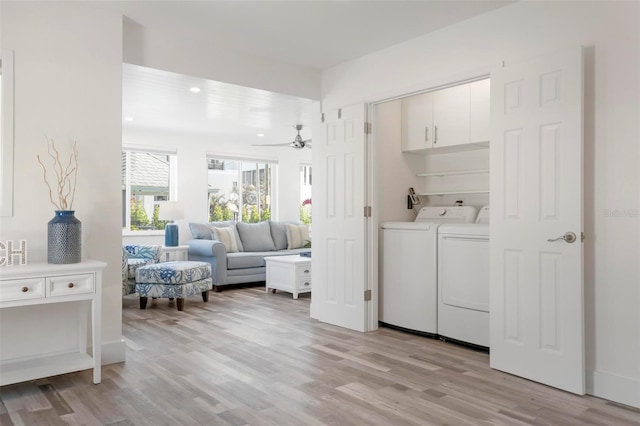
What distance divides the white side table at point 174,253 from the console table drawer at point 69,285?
12.8ft

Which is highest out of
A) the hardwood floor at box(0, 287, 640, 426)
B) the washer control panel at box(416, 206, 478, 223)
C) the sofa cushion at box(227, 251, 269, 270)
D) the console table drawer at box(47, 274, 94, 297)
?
the washer control panel at box(416, 206, 478, 223)

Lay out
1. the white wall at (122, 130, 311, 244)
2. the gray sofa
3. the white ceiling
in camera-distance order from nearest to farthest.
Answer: the white ceiling
the gray sofa
the white wall at (122, 130, 311, 244)

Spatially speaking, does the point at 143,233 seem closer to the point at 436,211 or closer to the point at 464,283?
the point at 436,211

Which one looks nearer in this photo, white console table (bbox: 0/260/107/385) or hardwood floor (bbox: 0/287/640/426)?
hardwood floor (bbox: 0/287/640/426)

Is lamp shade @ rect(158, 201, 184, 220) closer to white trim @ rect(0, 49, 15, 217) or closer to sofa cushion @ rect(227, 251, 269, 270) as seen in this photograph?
sofa cushion @ rect(227, 251, 269, 270)

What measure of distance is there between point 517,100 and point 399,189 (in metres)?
1.80

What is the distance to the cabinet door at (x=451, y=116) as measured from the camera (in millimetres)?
4219

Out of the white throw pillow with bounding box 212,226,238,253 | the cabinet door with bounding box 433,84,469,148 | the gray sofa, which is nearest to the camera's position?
the cabinet door with bounding box 433,84,469,148

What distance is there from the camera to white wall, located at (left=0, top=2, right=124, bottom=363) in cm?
300

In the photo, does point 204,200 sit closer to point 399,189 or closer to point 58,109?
point 399,189

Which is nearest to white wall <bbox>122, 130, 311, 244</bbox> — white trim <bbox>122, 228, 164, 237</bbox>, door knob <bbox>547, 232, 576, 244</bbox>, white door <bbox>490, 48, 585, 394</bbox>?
white trim <bbox>122, 228, 164, 237</bbox>

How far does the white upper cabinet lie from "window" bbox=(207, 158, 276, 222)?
4.39 metres

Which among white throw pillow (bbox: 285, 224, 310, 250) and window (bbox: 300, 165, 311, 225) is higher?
window (bbox: 300, 165, 311, 225)

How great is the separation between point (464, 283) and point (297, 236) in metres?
4.49
